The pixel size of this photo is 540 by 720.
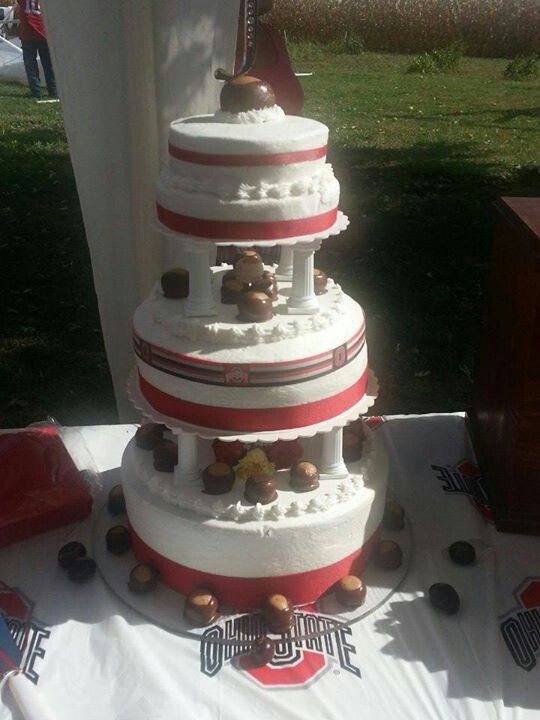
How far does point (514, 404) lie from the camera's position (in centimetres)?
240

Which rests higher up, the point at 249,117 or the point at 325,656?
the point at 249,117

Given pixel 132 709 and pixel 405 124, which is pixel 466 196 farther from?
pixel 132 709

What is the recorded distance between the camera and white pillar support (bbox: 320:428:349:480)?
2178 millimetres

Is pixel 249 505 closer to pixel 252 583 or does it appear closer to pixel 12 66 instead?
pixel 252 583

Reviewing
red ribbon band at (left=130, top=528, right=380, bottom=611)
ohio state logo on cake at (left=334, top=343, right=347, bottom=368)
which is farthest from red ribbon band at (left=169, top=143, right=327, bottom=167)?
red ribbon band at (left=130, top=528, right=380, bottom=611)

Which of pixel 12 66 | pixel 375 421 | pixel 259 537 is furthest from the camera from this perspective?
pixel 12 66

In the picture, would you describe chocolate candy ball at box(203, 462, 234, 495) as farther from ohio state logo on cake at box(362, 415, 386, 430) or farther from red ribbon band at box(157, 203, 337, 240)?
ohio state logo on cake at box(362, 415, 386, 430)

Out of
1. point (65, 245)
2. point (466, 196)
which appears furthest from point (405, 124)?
point (65, 245)

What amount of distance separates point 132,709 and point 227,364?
829mm

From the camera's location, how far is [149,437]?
7.64 ft

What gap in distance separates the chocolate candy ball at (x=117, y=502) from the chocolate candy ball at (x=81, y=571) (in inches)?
11.2

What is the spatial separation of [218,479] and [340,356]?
450mm

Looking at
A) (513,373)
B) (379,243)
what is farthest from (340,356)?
(379,243)

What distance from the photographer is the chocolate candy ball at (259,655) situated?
1995mm
